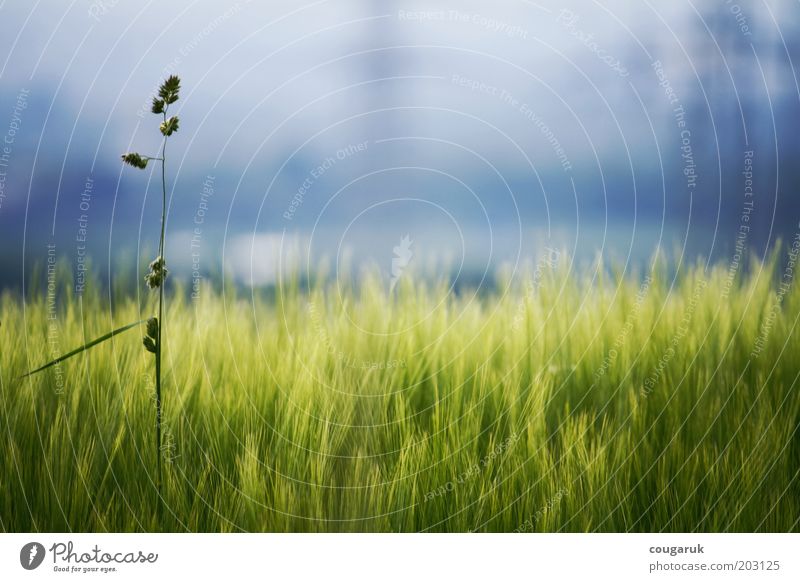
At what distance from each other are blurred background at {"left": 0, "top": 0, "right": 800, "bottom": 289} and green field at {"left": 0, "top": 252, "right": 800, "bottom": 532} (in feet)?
0.23

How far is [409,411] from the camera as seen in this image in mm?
1071

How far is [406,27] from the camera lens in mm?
1091

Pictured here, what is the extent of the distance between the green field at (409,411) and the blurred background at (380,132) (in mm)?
71

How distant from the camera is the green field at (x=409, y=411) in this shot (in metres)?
1.06

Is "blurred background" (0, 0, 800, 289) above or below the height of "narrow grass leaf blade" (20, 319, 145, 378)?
above

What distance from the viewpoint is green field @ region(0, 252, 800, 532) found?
1056mm

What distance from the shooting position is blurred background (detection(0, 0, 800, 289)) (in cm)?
107

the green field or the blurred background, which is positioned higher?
the blurred background

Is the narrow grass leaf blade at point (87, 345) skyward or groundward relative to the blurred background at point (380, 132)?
groundward

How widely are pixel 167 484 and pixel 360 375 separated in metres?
0.36

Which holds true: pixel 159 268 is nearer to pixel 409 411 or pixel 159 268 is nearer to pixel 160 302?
pixel 160 302

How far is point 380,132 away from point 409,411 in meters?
0.47

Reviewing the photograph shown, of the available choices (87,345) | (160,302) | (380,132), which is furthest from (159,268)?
(380,132)
